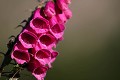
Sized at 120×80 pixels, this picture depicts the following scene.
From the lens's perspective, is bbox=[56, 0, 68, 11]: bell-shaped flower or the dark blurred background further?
the dark blurred background

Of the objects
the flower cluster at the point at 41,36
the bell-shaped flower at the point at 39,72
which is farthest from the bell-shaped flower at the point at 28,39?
the bell-shaped flower at the point at 39,72

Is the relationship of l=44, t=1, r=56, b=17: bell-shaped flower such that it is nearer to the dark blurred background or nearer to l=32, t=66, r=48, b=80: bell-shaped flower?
l=32, t=66, r=48, b=80: bell-shaped flower

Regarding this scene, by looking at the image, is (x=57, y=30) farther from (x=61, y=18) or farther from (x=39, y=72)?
(x=39, y=72)

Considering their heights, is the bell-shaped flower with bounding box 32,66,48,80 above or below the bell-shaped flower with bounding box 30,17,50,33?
below

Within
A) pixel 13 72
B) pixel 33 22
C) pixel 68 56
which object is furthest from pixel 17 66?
pixel 68 56

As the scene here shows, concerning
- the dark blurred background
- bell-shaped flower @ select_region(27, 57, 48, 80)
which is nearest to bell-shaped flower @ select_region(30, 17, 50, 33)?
bell-shaped flower @ select_region(27, 57, 48, 80)

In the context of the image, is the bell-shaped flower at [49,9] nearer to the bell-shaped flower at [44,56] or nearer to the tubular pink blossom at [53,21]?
the tubular pink blossom at [53,21]
